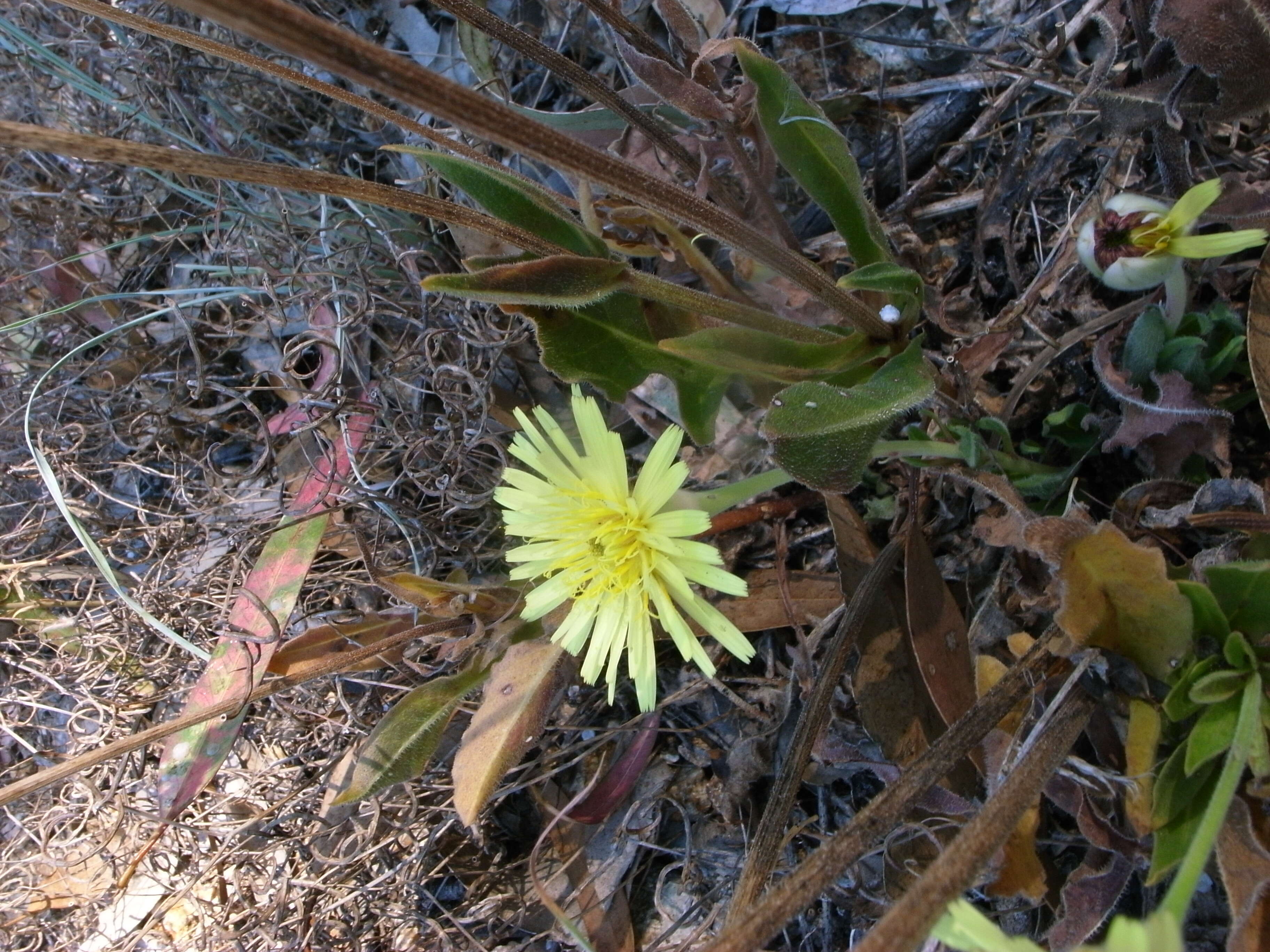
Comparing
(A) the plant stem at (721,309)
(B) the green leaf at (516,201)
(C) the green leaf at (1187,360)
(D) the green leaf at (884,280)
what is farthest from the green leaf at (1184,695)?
(B) the green leaf at (516,201)

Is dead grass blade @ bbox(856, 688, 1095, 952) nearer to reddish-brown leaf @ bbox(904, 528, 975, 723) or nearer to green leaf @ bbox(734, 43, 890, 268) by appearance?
reddish-brown leaf @ bbox(904, 528, 975, 723)

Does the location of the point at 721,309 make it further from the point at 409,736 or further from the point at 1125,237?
the point at 409,736

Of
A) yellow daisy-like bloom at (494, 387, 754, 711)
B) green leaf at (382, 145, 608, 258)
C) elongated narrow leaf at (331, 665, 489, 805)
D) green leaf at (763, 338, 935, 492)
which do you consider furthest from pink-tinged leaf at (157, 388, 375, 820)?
green leaf at (763, 338, 935, 492)

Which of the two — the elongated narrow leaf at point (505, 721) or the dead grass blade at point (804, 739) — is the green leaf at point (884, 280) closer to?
the dead grass blade at point (804, 739)

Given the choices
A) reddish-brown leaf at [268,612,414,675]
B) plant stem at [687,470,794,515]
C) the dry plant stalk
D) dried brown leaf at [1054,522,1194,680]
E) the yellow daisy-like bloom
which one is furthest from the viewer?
reddish-brown leaf at [268,612,414,675]

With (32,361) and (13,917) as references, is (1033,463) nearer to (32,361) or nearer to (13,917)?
(32,361)

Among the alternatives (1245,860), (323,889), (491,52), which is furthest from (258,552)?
(1245,860)

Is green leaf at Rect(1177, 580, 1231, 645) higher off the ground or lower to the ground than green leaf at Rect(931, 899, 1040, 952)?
higher
